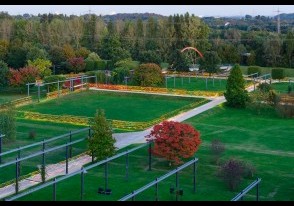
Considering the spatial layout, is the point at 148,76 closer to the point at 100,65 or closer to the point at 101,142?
the point at 100,65

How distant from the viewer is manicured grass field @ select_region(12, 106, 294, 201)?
17.6m

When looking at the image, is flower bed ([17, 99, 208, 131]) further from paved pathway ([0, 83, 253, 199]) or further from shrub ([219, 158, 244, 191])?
shrub ([219, 158, 244, 191])

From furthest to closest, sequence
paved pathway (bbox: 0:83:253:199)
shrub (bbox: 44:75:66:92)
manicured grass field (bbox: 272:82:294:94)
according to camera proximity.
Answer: manicured grass field (bbox: 272:82:294:94) → shrub (bbox: 44:75:66:92) → paved pathway (bbox: 0:83:253:199)

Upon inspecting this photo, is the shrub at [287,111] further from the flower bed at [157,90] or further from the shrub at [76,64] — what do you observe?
the shrub at [76,64]

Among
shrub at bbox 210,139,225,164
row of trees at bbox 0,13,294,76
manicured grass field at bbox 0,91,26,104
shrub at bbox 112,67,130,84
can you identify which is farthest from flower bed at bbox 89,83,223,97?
shrub at bbox 210,139,225,164

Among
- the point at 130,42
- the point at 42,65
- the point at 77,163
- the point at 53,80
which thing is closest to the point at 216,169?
the point at 77,163

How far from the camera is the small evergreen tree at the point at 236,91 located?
36000 millimetres

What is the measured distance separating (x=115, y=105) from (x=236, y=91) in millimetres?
9159

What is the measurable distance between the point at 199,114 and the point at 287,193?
1603 centimetres

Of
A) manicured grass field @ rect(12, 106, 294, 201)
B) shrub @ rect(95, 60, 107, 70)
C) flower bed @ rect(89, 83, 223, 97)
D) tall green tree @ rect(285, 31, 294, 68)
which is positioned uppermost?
tall green tree @ rect(285, 31, 294, 68)

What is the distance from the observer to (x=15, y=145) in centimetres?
2548

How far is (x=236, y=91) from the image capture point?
1417 inches

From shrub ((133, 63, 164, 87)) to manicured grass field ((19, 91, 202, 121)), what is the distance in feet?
9.55

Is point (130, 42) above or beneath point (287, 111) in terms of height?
above
